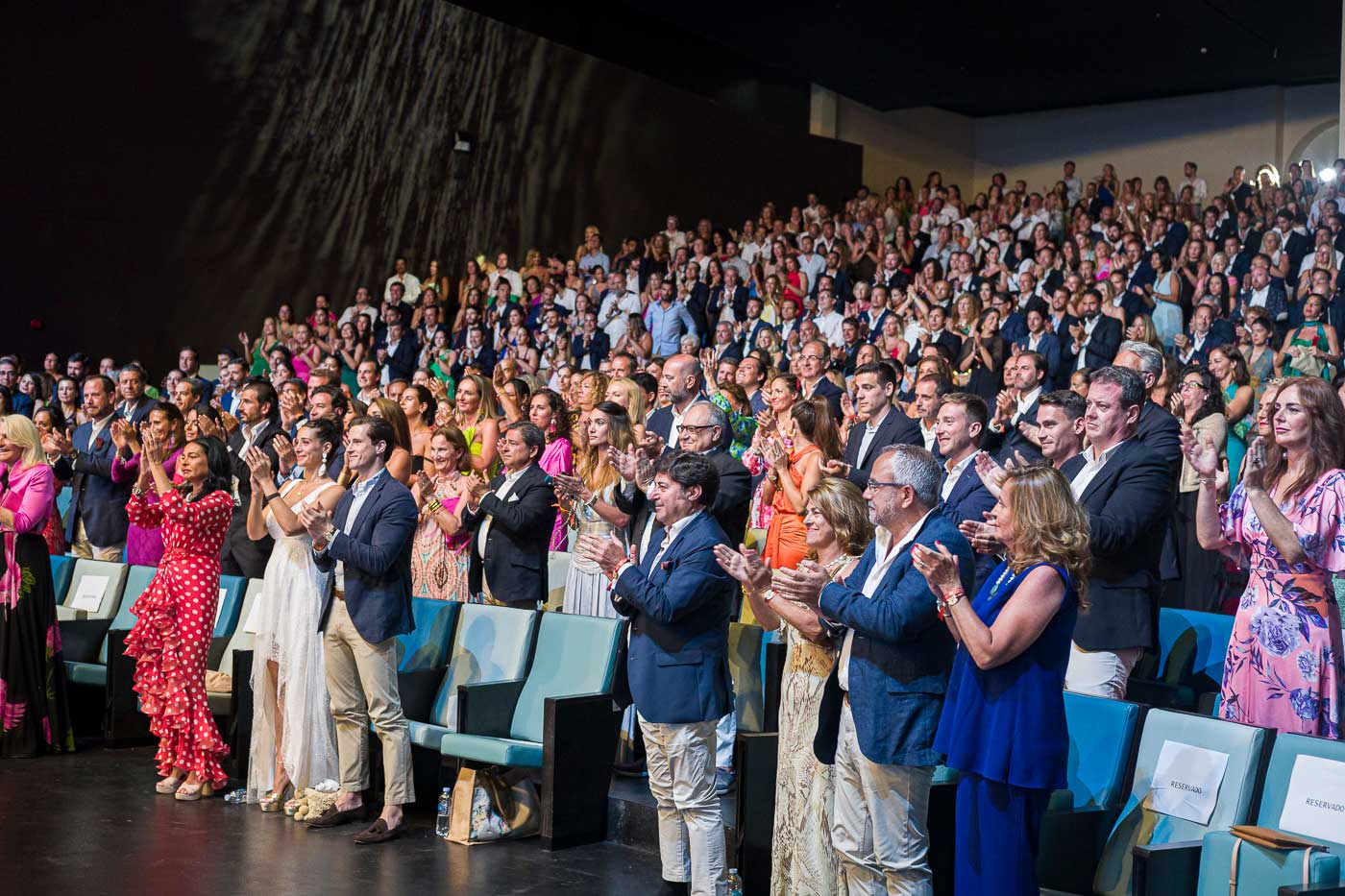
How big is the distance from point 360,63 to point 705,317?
5.34 meters

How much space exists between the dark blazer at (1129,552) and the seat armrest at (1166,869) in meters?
0.94

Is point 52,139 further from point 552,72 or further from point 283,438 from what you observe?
point 283,438

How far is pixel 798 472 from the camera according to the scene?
5.19 m

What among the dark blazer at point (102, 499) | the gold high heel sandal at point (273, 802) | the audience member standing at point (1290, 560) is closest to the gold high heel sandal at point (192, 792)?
the gold high heel sandal at point (273, 802)

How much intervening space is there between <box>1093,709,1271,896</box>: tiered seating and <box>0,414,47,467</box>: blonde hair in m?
4.57

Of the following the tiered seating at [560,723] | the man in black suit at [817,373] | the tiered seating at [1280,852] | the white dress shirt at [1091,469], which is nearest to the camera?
the tiered seating at [1280,852]

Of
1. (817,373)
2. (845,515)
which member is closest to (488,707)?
(845,515)

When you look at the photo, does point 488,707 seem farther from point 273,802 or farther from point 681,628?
point 681,628

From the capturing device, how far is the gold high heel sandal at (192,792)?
5137 millimetres

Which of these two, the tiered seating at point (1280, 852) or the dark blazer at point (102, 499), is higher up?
the dark blazer at point (102, 499)

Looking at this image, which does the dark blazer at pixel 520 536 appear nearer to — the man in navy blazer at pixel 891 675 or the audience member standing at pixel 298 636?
the audience member standing at pixel 298 636

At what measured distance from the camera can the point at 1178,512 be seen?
6.76 m

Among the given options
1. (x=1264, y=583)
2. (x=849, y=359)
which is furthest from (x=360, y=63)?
(x=1264, y=583)

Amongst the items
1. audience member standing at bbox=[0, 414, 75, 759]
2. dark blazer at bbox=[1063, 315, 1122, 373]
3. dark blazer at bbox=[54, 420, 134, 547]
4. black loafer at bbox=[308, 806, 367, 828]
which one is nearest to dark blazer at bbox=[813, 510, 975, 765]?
black loafer at bbox=[308, 806, 367, 828]
